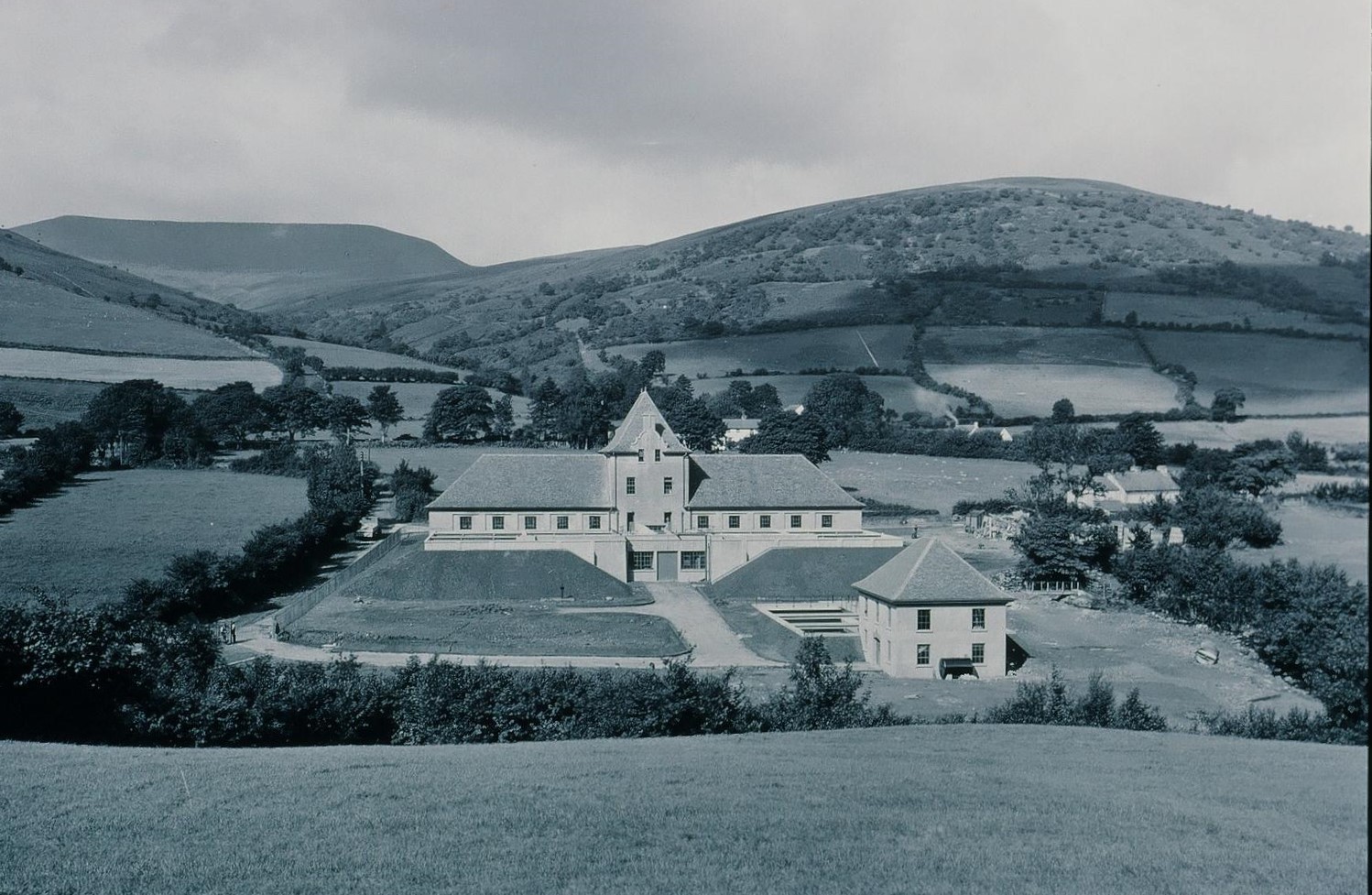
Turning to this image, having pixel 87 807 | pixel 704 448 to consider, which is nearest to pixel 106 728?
pixel 87 807

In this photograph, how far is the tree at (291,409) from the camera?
98.4 meters

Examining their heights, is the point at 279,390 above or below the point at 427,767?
above

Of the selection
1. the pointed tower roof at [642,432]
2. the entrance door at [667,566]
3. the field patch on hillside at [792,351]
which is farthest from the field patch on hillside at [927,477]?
the entrance door at [667,566]

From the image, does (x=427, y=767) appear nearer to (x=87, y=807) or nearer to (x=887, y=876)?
(x=87, y=807)

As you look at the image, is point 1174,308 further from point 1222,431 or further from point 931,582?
point 931,582

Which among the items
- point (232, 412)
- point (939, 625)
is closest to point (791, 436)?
point (232, 412)

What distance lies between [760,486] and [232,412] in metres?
53.9

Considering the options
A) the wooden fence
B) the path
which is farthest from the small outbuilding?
the wooden fence

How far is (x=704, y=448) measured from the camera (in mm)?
103125

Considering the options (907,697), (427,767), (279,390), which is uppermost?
(279,390)

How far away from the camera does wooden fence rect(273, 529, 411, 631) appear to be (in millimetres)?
48969

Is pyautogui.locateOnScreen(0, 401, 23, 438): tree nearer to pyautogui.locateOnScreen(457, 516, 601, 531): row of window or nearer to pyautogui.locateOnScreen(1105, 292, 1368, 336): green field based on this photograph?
pyautogui.locateOnScreen(457, 516, 601, 531): row of window

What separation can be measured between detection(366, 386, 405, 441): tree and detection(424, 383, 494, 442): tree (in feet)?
12.0

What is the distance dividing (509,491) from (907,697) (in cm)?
3422
